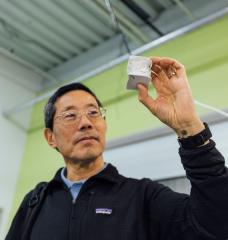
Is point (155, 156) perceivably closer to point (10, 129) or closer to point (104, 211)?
point (104, 211)

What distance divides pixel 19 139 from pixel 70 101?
7.44 ft

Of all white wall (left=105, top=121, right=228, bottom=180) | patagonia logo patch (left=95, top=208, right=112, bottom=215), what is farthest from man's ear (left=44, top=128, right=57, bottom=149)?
white wall (left=105, top=121, right=228, bottom=180)

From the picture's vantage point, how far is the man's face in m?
1.43

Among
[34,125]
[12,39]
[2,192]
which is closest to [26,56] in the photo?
[12,39]

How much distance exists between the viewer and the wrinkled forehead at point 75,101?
153 cm

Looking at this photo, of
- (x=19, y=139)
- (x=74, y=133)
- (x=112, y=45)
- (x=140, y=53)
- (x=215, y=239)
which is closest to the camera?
(x=215, y=239)

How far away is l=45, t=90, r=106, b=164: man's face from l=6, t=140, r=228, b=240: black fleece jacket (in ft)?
0.32

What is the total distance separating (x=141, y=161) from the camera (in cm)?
256

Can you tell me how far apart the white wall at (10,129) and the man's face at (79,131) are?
2.05 m

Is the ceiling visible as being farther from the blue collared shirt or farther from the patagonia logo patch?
the patagonia logo patch

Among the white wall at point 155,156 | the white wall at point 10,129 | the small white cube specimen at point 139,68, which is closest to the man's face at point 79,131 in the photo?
the small white cube specimen at point 139,68

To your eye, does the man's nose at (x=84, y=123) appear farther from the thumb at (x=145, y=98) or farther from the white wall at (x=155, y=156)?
the white wall at (x=155, y=156)

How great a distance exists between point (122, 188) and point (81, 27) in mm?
2183

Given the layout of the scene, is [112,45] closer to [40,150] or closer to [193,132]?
[40,150]
